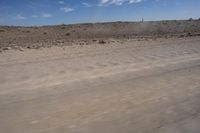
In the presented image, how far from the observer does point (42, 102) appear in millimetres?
6688

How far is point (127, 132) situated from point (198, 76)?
188 inches

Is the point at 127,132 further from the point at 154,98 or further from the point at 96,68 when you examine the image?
the point at 96,68

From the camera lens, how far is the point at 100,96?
23.4ft

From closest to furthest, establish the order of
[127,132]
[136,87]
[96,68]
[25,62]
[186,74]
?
1. [127,132]
2. [136,87]
3. [186,74]
4. [96,68]
5. [25,62]

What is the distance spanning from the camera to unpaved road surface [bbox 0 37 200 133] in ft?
17.6

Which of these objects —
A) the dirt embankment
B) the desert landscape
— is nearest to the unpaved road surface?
the desert landscape

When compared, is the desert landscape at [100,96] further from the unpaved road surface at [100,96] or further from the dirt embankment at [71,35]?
the dirt embankment at [71,35]

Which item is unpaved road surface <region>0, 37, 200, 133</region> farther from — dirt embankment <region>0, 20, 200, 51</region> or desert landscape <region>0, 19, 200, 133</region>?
dirt embankment <region>0, 20, 200, 51</region>

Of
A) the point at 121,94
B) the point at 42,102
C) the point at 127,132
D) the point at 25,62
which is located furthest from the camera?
the point at 25,62

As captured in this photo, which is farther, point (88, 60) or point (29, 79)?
point (88, 60)

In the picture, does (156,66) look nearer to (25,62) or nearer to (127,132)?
(25,62)

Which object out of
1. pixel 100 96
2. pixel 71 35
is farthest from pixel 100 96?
pixel 71 35

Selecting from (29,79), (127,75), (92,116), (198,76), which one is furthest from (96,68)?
(92,116)

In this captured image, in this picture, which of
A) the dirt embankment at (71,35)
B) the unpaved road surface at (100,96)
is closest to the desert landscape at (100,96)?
the unpaved road surface at (100,96)
